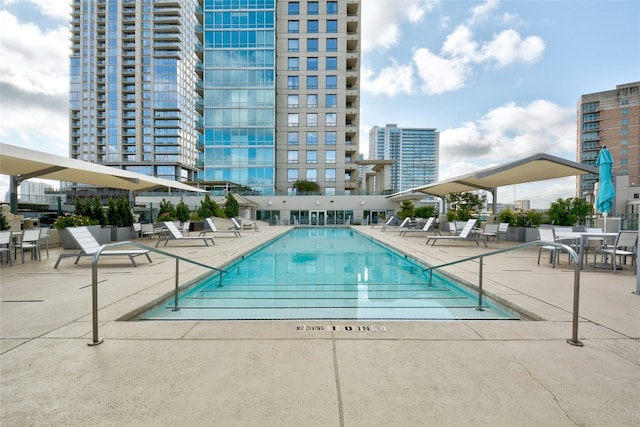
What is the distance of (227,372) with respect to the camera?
7.55 feet

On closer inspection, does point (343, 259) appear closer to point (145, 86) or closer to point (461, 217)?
point (461, 217)

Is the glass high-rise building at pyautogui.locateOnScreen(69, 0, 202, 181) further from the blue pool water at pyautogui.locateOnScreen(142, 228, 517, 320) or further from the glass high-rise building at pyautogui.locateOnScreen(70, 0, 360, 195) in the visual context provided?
the blue pool water at pyautogui.locateOnScreen(142, 228, 517, 320)

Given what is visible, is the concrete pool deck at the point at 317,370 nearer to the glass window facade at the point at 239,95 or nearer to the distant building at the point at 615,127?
the glass window facade at the point at 239,95

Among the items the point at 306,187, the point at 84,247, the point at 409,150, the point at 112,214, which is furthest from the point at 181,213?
the point at 409,150

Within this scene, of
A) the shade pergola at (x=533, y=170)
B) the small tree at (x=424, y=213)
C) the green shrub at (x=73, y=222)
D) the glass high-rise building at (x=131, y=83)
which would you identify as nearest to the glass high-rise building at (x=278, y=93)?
the small tree at (x=424, y=213)

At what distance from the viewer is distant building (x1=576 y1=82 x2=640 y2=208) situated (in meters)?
64.6

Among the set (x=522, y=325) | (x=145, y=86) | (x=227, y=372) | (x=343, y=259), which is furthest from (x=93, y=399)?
(x=145, y=86)

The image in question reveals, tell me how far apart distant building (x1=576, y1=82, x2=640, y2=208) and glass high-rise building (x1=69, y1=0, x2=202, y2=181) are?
308ft

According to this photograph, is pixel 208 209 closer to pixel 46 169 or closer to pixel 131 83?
pixel 46 169

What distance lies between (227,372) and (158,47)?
9608 cm

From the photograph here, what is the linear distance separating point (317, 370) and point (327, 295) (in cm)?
303

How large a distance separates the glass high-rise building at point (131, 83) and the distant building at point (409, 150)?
278ft

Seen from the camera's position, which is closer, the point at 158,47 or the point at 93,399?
the point at 93,399

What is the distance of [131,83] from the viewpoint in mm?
77188
